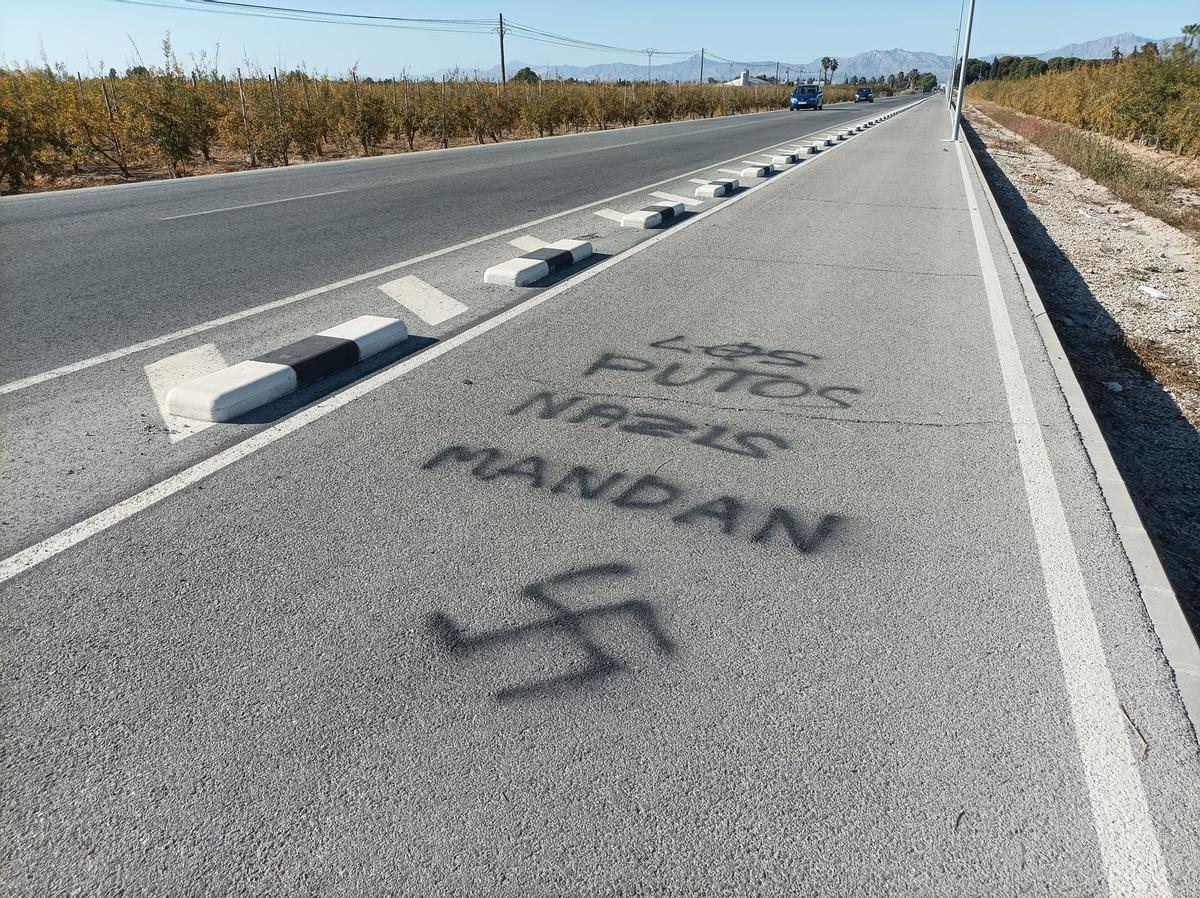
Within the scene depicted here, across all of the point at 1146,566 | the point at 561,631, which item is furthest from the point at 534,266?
the point at 1146,566

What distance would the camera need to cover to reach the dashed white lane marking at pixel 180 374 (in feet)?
13.6

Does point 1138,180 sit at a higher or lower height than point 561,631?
higher

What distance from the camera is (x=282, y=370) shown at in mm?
4566

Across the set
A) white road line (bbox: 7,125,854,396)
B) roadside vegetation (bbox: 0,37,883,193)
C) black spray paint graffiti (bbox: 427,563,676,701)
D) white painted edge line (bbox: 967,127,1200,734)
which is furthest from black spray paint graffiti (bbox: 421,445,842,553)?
roadside vegetation (bbox: 0,37,883,193)

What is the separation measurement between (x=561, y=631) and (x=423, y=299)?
4.53m

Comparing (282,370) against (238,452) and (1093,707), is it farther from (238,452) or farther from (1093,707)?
(1093,707)

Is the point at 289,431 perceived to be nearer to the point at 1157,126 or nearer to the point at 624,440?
the point at 624,440

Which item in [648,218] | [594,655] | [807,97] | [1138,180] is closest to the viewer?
[594,655]

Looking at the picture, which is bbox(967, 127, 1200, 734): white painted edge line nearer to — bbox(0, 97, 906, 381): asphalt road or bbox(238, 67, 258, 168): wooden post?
bbox(0, 97, 906, 381): asphalt road

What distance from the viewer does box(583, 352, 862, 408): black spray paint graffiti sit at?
483cm

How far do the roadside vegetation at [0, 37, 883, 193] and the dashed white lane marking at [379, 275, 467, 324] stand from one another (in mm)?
10946

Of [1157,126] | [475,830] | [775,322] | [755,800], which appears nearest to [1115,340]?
[775,322]

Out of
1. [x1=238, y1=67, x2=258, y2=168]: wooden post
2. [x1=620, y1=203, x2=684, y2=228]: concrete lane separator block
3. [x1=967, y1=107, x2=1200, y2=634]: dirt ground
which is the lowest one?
[x1=967, y1=107, x2=1200, y2=634]: dirt ground

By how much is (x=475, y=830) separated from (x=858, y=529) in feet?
6.79
